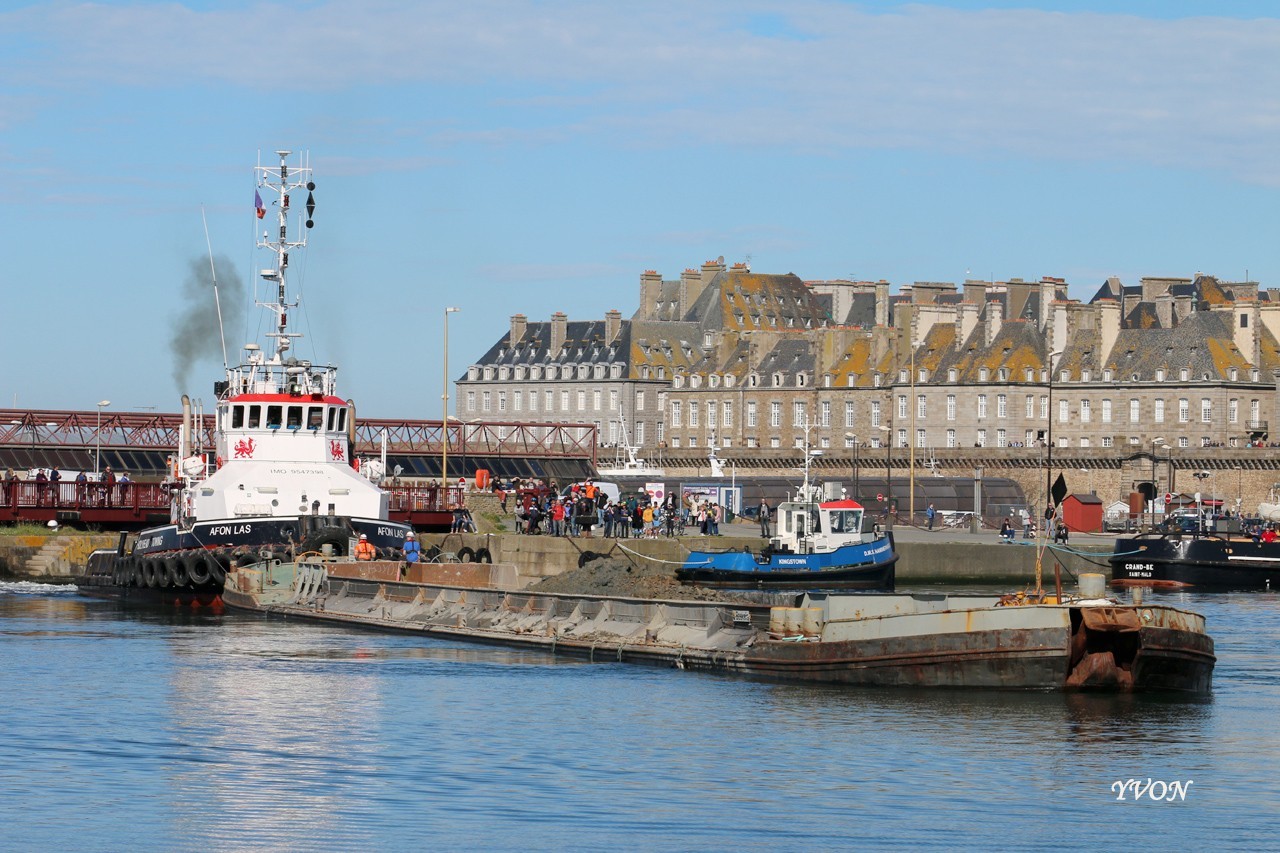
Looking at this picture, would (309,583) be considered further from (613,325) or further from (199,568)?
(613,325)

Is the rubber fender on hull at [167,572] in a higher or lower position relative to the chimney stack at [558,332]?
lower

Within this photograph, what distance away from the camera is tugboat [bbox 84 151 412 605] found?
50938 millimetres

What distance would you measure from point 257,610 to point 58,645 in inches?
330

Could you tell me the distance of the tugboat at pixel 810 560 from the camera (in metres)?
58.2

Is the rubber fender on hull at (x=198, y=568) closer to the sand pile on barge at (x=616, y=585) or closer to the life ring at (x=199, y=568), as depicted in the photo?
the life ring at (x=199, y=568)

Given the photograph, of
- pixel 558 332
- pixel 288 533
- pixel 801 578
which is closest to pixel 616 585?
pixel 288 533

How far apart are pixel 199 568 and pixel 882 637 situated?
2211cm

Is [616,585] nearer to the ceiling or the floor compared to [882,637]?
nearer to the ceiling

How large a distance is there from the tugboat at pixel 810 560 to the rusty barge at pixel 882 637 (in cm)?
1563

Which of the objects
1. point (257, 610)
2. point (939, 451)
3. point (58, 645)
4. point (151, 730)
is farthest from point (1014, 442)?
point (151, 730)

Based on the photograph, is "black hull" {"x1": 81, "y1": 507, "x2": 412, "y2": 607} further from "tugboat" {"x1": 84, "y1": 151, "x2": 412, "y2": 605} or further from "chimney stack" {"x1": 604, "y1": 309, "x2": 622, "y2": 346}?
"chimney stack" {"x1": 604, "y1": 309, "x2": 622, "y2": 346}

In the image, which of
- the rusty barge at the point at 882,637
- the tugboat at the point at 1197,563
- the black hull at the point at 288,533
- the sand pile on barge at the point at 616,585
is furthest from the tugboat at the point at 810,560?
the rusty barge at the point at 882,637

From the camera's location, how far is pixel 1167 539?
6788 centimetres

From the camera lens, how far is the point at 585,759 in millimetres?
26844
